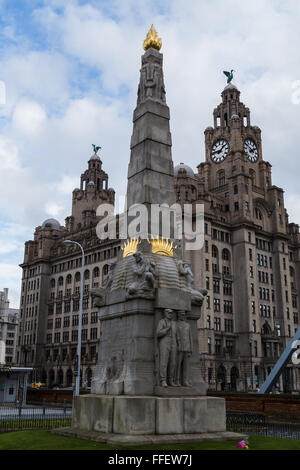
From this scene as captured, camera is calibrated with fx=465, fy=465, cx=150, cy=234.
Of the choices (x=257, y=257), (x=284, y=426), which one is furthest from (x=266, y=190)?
(x=284, y=426)

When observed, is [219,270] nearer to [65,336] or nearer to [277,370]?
[65,336]

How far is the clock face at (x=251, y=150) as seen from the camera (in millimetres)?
102312

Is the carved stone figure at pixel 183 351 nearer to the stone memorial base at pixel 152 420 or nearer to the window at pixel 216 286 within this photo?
the stone memorial base at pixel 152 420

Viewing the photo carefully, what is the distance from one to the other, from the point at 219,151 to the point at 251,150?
7360 millimetres

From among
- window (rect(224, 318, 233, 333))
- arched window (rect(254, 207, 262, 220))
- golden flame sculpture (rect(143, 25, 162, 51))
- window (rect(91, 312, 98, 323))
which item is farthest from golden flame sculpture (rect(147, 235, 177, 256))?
arched window (rect(254, 207, 262, 220))

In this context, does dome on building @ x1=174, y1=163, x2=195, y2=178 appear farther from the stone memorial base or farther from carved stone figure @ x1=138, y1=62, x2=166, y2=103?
the stone memorial base

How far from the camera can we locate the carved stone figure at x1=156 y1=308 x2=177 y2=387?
14789 millimetres

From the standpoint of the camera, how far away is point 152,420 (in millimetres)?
13742

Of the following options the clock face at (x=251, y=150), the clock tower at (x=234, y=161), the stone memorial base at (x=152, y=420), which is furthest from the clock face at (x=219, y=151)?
the stone memorial base at (x=152, y=420)

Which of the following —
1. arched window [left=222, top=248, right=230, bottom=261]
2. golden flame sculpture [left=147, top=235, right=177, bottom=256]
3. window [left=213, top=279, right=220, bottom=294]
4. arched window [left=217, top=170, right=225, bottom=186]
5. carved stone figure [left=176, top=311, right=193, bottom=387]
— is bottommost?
carved stone figure [left=176, top=311, right=193, bottom=387]

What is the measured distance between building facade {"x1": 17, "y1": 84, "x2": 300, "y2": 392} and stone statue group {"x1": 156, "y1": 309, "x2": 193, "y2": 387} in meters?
64.9

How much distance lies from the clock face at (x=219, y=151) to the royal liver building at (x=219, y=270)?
238 mm
